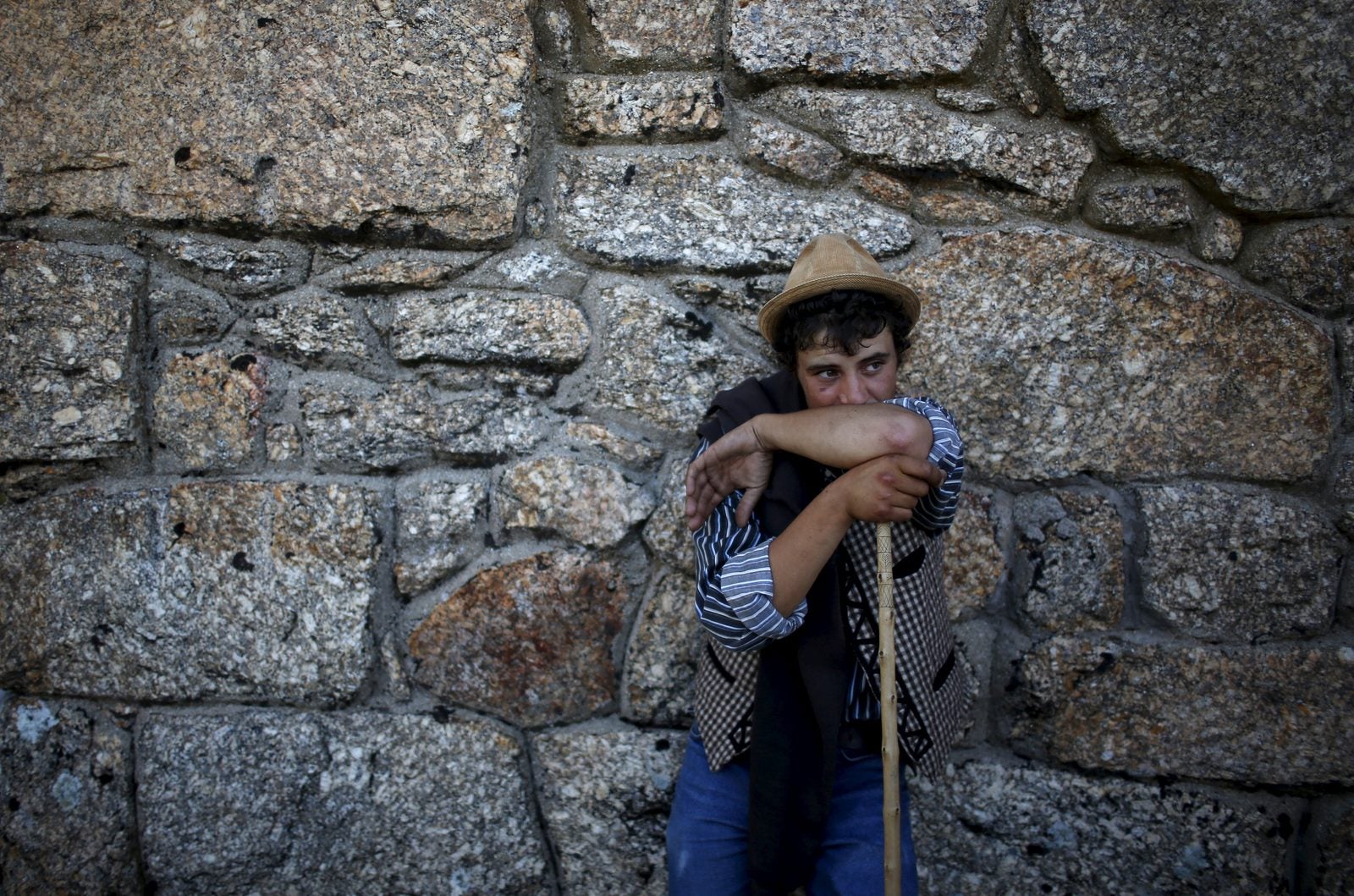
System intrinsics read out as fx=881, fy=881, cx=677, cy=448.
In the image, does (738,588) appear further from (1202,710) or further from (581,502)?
(1202,710)

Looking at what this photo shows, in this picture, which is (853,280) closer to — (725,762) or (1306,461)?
(725,762)

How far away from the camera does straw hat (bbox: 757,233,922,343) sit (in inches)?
64.0

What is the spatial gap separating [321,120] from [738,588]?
4.88 ft

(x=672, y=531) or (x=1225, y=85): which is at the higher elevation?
(x=1225, y=85)

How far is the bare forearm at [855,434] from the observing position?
4.76 ft

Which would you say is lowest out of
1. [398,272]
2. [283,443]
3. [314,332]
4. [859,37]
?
[283,443]

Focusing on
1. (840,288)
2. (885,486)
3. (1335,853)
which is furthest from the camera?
(1335,853)

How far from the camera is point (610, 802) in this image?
6.48 ft

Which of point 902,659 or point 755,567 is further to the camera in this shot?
point 902,659

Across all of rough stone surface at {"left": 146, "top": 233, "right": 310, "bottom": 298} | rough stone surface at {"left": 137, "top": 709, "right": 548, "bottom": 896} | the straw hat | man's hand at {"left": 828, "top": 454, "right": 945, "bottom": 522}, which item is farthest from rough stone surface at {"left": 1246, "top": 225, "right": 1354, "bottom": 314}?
rough stone surface at {"left": 146, "top": 233, "right": 310, "bottom": 298}

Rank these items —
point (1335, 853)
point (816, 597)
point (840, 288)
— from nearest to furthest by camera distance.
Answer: point (816, 597) → point (840, 288) → point (1335, 853)

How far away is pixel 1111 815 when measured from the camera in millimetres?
1912

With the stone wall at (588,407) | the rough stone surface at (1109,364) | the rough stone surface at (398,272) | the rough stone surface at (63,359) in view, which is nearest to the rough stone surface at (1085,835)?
the stone wall at (588,407)

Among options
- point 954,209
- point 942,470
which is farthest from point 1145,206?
point 942,470
